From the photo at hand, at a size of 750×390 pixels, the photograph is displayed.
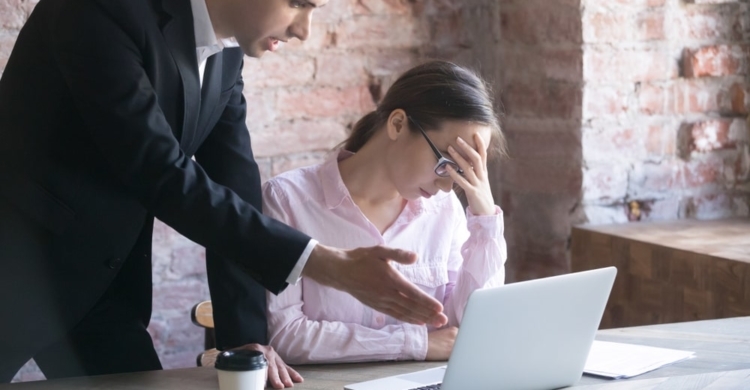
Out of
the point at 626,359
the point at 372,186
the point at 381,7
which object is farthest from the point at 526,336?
the point at 381,7

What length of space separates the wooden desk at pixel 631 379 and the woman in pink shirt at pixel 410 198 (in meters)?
0.16

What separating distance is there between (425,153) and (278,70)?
0.81 metres

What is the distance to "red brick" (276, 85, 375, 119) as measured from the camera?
246cm

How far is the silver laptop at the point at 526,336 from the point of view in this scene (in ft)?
3.90

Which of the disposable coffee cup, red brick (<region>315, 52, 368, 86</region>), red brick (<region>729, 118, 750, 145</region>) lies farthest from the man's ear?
red brick (<region>729, 118, 750, 145</region>)

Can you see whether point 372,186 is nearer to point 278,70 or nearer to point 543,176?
point 278,70

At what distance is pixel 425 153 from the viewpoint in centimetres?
173

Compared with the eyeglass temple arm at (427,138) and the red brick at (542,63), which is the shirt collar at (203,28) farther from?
the red brick at (542,63)

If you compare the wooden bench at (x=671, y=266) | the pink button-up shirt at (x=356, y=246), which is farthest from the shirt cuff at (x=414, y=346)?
the wooden bench at (x=671, y=266)

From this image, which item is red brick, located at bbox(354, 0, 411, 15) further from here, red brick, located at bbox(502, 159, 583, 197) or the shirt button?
the shirt button

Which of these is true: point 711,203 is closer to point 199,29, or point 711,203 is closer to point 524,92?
point 524,92

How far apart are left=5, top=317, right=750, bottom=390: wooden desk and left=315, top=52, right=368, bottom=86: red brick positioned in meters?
1.13

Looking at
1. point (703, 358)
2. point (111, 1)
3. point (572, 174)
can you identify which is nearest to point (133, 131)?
point (111, 1)

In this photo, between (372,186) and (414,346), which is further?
(372,186)
